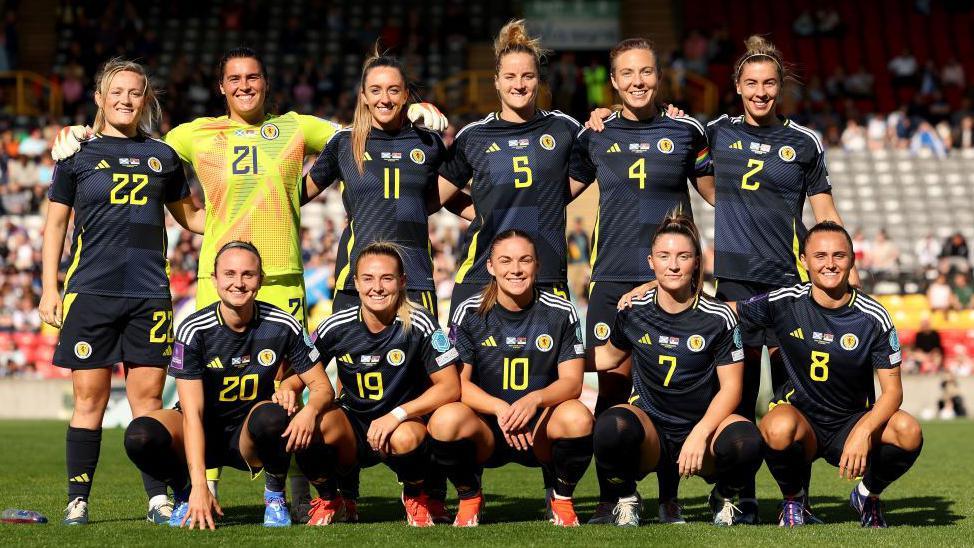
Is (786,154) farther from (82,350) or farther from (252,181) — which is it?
(82,350)

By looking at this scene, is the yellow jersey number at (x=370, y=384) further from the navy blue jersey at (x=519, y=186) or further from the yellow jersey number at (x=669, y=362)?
the yellow jersey number at (x=669, y=362)

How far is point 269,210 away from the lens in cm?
620

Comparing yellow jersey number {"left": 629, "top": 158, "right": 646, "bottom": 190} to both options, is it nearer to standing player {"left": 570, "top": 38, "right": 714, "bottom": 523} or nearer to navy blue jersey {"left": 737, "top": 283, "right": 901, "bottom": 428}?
standing player {"left": 570, "top": 38, "right": 714, "bottom": 523}

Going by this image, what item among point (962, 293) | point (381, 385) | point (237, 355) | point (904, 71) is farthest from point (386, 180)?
point (904, 71)

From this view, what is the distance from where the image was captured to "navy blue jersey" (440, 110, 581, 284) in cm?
614

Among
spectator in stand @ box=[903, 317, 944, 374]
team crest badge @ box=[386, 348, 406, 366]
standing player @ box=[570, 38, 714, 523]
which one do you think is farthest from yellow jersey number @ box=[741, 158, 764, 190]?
spectator in stand @ box=[903, 317, 944, 374]

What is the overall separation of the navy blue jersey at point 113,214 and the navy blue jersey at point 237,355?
43 cm

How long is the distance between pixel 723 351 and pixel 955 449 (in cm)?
525

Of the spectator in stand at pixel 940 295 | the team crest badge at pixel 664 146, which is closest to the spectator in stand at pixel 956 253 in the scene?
the spectator in stand at pixel 940 295

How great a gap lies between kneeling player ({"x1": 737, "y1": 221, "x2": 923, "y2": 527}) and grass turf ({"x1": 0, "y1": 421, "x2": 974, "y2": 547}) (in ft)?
0.75

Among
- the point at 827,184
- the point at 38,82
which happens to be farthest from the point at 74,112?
the point at 827,184

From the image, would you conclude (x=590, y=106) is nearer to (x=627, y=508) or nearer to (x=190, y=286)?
(x=190, y=286)

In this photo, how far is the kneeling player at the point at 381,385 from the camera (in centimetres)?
562

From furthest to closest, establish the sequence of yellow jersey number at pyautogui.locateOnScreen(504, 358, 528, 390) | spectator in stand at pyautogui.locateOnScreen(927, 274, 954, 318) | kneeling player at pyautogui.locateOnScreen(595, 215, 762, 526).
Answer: spectator in stand at pyautogui.locateOnScreen(927, 274, 954, 318), yellow jersey number at pyautogui.locateOnScreen(504, 358, 528, 390), kneeling player at pyautogui.locateOnScreen(595, 215, 762, 526)
